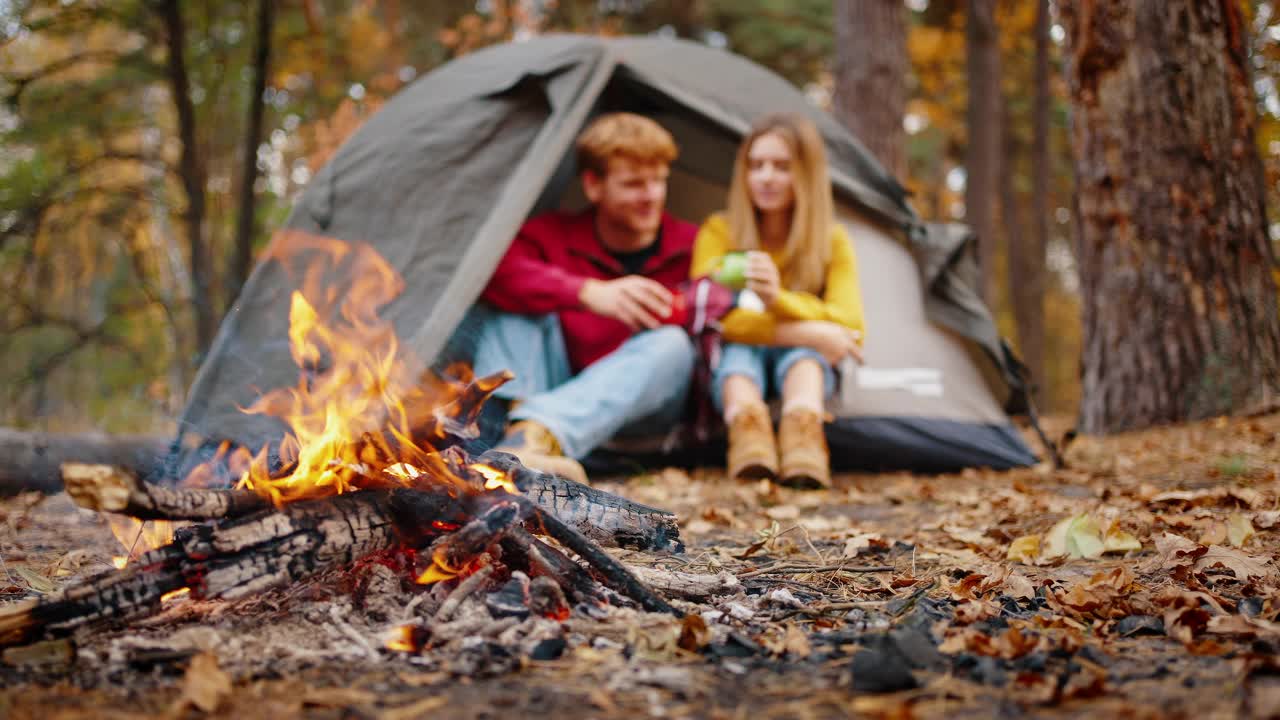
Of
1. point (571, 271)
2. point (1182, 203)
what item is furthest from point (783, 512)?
point (1182, 203)

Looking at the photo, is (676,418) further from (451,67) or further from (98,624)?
(98,624)

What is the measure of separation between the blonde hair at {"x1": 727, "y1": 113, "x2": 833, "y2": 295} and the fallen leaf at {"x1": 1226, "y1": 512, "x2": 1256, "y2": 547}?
195cm

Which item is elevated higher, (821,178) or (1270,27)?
(1270,27)

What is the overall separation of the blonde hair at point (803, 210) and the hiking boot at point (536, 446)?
45.3 inches

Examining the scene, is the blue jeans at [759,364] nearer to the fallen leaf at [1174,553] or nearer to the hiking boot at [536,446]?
the hiking boot at [536,446]

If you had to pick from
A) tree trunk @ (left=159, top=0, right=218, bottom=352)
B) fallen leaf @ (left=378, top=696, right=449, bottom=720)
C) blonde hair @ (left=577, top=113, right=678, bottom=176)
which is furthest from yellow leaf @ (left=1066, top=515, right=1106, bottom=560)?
tree trunk @ (left=159, top=0, right=218, bottom=352)

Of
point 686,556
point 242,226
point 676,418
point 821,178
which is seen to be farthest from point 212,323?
point 686,556

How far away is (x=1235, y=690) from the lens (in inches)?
49.6

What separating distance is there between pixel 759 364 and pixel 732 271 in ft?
1.47

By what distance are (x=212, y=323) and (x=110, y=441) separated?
3.57 metres

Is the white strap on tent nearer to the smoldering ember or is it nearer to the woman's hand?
the woman's hand

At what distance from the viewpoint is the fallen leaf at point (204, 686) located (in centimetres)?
125

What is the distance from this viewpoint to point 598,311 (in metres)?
3.71

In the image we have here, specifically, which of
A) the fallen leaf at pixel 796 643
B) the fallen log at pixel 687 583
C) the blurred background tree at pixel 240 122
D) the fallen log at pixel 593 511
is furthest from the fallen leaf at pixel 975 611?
the blurred background tree at pixel 240 122
